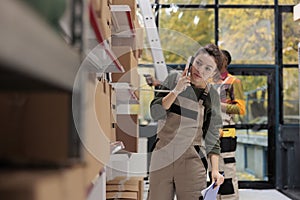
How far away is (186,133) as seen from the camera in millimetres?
2686

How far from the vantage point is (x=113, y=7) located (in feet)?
7.71

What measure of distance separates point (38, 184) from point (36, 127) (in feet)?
0.35

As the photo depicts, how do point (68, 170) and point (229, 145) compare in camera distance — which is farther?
point (229, 145)

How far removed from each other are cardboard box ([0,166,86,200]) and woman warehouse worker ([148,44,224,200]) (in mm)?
1985

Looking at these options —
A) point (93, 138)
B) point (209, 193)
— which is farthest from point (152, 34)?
point (93, 138)

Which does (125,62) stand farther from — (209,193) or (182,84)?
(209,193)

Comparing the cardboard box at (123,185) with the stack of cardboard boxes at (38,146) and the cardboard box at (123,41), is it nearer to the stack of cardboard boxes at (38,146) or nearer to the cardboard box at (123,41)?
the cardboard box at (123,41)

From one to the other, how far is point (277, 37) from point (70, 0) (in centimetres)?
639

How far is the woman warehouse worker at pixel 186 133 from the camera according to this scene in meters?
2.64

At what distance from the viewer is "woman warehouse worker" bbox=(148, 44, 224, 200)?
2639 mm

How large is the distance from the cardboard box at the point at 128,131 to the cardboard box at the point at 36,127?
272cm

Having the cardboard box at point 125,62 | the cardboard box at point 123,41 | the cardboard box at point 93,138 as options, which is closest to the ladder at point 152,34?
→ the cardboard box at point 123,41

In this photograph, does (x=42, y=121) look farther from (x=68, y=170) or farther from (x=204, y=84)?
(x=204, y=84)

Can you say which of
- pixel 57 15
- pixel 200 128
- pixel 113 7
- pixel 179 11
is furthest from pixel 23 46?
pixel 179 11
